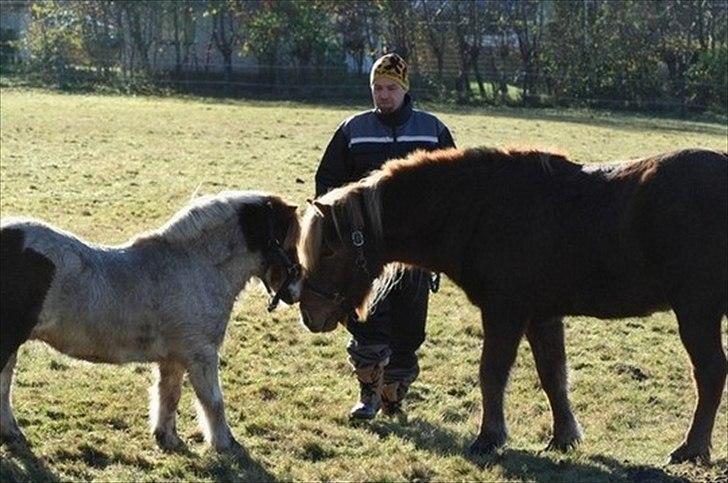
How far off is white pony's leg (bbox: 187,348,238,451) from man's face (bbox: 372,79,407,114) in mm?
2282

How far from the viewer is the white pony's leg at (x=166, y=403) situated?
22.0 feet

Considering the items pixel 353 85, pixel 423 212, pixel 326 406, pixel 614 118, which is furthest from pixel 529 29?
pixel 423 212

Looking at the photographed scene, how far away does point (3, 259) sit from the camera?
5.89m

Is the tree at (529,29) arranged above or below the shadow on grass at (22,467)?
above

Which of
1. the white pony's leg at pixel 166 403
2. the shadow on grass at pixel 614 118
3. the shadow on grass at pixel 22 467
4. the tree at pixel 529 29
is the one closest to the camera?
the shadow on grass at pixel 22 467

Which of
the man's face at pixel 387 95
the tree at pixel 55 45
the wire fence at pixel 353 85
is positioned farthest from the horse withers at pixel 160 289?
the tree at pixel 55 45

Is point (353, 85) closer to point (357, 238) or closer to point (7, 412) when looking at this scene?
point (357, 238)

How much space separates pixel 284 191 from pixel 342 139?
10454mm

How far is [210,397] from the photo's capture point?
650 cm

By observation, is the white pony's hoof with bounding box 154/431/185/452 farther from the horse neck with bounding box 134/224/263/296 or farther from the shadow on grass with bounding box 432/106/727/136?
the shadow on grass with bounding box 432/106/727/136

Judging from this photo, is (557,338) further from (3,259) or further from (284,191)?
(284,191)

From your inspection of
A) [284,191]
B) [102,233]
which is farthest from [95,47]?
[102,233]

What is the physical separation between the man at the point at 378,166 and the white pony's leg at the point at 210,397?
1387mm

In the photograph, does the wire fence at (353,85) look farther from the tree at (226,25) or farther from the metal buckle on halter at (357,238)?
the metal buckle on halter at (357,238)
